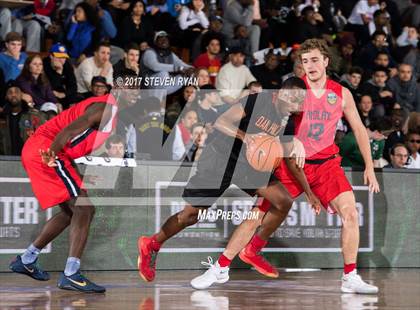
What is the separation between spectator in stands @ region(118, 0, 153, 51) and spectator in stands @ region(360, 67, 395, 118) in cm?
361

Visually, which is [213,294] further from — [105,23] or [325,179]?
[105,23]

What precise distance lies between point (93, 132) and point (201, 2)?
327 inches

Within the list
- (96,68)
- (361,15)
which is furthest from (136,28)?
(361,15)

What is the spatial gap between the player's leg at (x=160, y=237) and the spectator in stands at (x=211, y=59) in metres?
6.16

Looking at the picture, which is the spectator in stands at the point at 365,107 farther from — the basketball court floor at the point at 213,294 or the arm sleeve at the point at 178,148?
the basketball court floor at the point at 213,294

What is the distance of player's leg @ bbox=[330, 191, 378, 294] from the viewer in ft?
28.0

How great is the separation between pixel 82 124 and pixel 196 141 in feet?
13.4

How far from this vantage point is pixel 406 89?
53.3 feet

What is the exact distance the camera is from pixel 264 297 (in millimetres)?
8125

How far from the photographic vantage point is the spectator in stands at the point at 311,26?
17000 mm

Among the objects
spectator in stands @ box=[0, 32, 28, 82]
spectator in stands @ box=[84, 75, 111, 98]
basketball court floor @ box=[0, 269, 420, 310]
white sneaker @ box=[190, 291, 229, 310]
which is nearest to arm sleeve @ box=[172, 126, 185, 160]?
spectator in stands @ box=[84, 75, 111, 98]

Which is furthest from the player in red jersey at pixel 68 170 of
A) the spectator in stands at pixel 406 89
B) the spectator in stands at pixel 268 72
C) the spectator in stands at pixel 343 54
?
the spectator in stands at pixel 406 89

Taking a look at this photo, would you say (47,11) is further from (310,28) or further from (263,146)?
(263,146)

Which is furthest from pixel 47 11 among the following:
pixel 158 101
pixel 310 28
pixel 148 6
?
pixel 310 28
